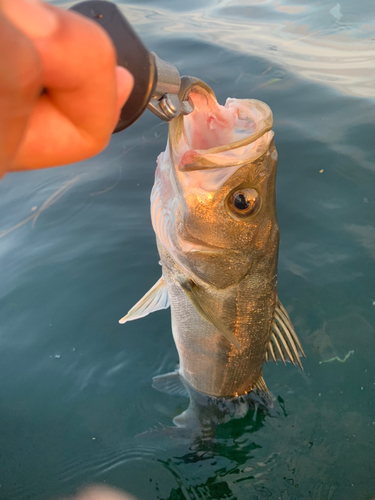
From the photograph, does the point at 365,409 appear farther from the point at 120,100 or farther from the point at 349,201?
the point at 120,100

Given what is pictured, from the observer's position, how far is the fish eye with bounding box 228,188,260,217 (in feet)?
6.22

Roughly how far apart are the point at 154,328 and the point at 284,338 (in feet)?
4.21

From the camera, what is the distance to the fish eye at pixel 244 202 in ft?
6.22

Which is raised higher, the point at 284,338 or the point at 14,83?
the point at 14,83

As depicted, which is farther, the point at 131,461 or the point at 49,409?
the point at 49,409

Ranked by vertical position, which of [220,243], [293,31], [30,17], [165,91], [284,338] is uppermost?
[30,17]

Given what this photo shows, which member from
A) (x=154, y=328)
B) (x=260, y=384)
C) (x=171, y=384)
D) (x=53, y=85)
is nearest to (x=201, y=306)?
(x=260, y=384)

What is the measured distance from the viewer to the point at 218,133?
1857 mm

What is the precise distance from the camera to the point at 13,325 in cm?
342

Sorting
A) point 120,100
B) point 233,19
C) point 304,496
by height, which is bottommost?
point 304,496

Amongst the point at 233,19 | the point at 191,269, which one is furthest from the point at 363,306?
the point at 233,19

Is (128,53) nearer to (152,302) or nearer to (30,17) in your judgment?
(30,17)

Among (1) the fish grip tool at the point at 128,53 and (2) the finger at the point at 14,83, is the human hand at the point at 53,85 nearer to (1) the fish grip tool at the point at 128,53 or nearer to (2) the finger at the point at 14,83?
(2) the finger at the point at 14,83

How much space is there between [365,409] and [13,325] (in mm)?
2680
